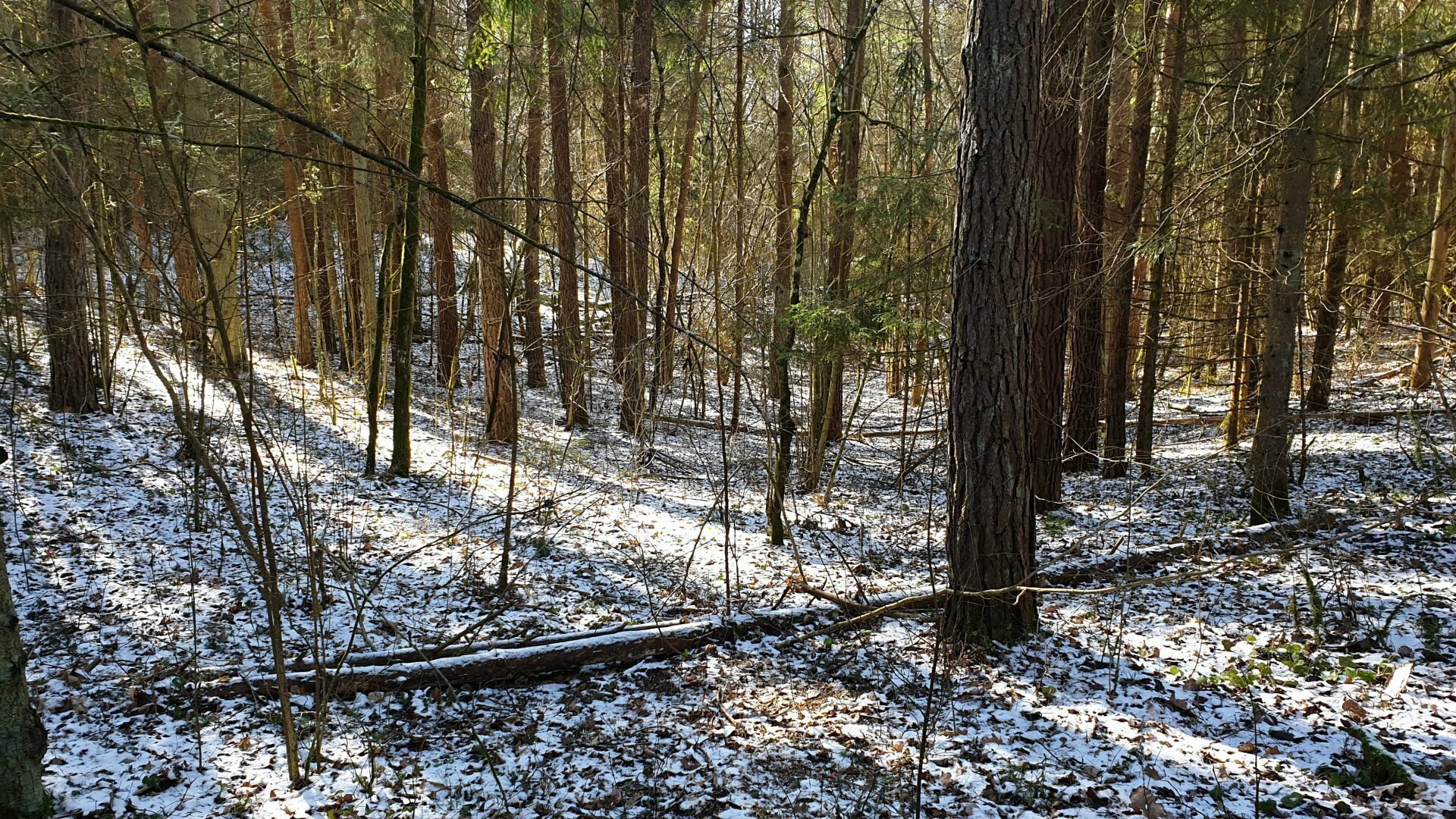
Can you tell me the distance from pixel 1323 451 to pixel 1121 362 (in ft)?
9.54

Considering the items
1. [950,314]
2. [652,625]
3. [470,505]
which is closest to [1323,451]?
[950,314]

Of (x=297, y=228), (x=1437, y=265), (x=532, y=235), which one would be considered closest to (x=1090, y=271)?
(x=532, y=235)

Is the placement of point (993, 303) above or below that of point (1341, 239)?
below

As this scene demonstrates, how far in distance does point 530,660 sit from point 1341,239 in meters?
12.3

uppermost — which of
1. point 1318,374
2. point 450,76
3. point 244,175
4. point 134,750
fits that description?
point 450,76

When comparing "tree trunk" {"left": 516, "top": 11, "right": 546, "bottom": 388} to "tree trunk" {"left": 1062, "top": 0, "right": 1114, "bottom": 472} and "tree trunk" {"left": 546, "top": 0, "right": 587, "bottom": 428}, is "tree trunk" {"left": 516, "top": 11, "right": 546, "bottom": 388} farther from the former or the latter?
"tree trunk" {"left": 1062, "top": 0, "right": 1114, "bottom": 472}

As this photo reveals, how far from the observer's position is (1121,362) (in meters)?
9.61

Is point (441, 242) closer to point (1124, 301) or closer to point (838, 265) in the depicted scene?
point (838, 265)

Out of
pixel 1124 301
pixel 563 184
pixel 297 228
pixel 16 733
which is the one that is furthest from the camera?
pixel 297 228

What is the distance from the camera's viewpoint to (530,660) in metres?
4.73

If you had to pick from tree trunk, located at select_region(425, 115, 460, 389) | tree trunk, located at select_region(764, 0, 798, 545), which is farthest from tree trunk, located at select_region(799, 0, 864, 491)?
tree trunk, located at select_region(425, 115, 460, 389)

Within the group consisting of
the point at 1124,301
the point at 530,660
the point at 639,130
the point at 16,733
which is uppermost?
the point at 639,130

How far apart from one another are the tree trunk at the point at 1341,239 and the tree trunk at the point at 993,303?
293 cm

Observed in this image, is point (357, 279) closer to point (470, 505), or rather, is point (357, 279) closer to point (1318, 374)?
point (470, 505)
